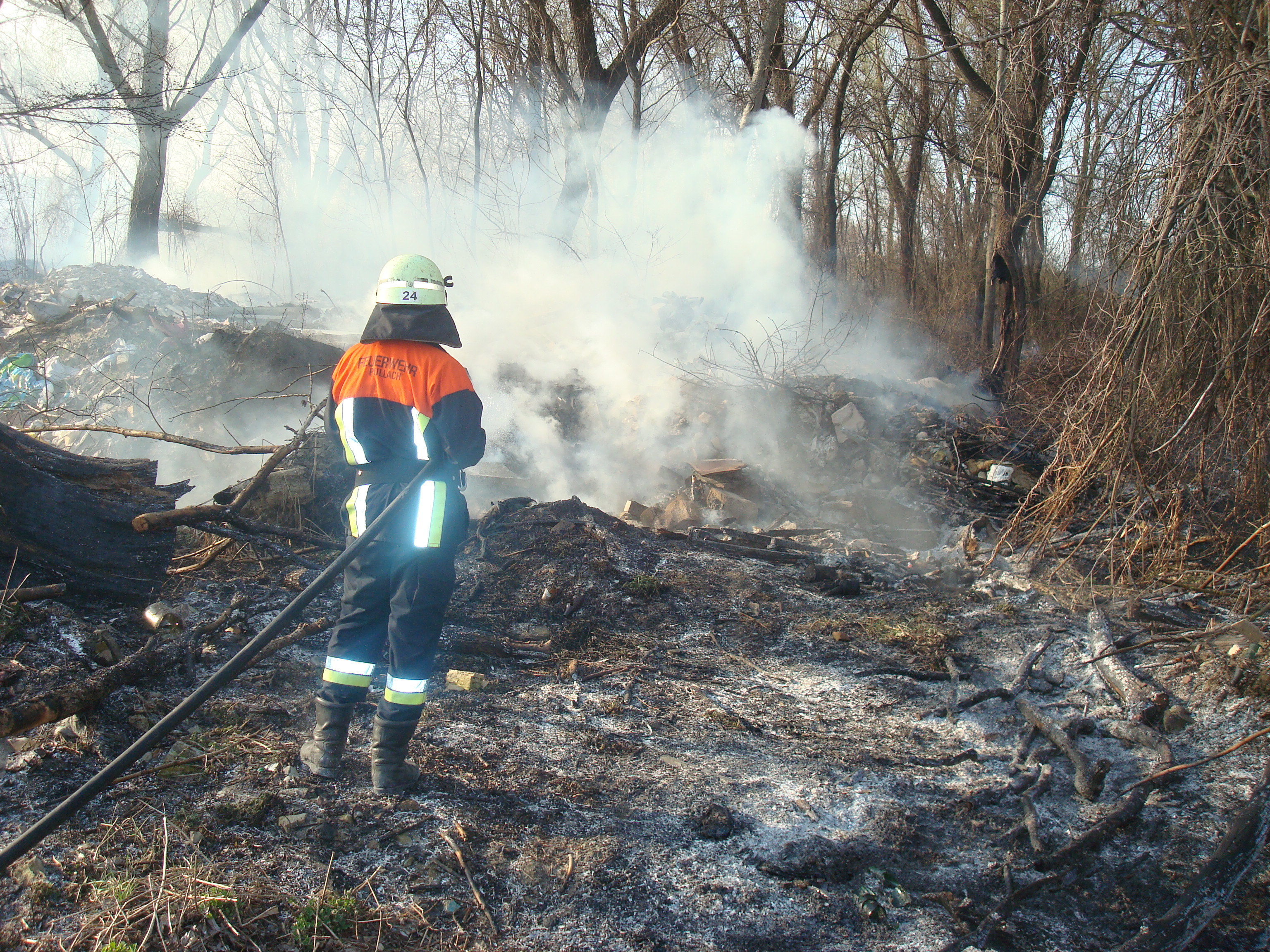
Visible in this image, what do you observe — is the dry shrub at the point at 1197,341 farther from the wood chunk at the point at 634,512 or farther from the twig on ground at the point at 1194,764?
the wood chunk at the point at 634,512

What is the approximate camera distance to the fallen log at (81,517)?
11.8 feet

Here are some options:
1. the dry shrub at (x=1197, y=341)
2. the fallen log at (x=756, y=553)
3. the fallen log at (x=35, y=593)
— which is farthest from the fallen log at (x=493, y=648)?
the dry shrub at (x=1197, y=341)

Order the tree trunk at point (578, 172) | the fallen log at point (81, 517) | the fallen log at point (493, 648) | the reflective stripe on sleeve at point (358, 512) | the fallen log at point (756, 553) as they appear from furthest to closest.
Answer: the tree trunk at point (578, 172) < the fallen log at point (756, 553) < the fallen log at point (493, 648) < the fallen log at point (81, 517) < the reflective stripe on sleeve at point (358, 512)

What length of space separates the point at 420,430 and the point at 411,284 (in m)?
0.59

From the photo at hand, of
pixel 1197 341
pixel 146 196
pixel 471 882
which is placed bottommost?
pixel 471 882

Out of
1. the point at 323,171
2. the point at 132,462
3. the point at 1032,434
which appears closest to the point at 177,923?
the point at 132,462

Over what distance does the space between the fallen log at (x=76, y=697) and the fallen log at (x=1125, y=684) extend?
13.4 feet

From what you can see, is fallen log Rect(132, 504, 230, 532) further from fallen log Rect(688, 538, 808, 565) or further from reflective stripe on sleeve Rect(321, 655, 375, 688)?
fallen log Rect(688, 538, 808, 565)

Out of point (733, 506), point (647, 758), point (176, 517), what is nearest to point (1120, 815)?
point (647, 758)

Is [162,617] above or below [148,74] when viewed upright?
below

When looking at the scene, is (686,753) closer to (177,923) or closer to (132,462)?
(177,923)

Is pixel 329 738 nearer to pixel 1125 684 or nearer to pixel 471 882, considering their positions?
pixel 471 882

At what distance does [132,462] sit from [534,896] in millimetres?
3392

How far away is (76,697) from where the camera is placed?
108 inches
